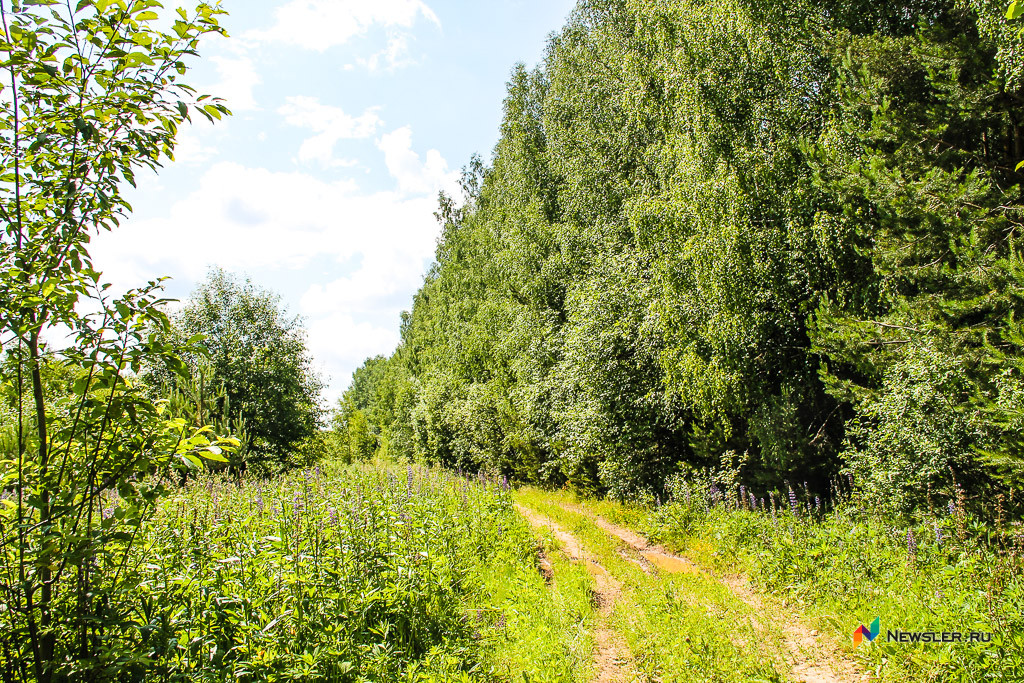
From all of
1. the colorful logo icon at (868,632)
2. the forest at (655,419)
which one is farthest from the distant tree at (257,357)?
the colorful logo icon at (868,632)

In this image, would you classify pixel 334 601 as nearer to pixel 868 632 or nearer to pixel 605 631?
pixel 605 631

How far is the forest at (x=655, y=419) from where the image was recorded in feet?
8.43

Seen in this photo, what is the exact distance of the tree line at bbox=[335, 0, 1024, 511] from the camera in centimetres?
723

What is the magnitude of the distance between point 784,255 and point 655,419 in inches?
177

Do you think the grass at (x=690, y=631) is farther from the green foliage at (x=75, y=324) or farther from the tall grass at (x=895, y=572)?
the green foliage at (x=75, y=324)

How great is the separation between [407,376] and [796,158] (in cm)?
2537

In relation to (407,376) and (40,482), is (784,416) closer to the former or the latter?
(40,482)

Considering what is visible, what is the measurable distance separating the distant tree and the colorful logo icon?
818 inches

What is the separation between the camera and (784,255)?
975 cm

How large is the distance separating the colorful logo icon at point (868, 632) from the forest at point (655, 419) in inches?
1.1

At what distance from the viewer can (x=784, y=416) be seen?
31.5 feet

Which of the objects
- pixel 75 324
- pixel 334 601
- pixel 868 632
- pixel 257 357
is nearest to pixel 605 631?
pixel 868 632

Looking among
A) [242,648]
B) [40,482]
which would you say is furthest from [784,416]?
[40,482]

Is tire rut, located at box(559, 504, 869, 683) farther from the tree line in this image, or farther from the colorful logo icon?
the tree line
